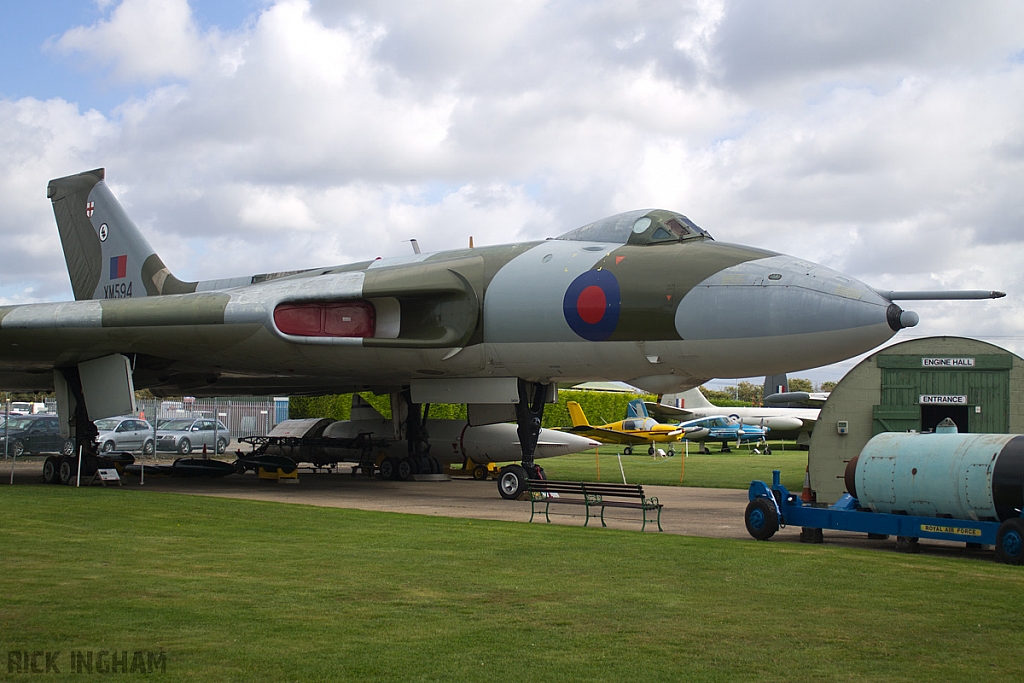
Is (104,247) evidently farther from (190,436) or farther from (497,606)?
(497,606)

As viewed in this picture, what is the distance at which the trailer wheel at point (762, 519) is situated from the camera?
396 inches

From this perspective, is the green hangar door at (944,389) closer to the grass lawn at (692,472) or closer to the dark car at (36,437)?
the grass lawn at (692,472)

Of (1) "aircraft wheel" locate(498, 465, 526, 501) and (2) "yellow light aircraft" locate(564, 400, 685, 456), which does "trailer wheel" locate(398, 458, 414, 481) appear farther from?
(2) "yellow light aircraft" locate(564, 400, 685, 456)

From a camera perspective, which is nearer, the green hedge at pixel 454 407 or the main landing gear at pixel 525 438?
the main landing gear at pixel 525 438

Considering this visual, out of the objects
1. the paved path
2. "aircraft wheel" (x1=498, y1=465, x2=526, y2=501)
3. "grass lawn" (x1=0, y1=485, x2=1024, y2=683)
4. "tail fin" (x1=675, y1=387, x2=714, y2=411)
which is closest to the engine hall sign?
the paved path

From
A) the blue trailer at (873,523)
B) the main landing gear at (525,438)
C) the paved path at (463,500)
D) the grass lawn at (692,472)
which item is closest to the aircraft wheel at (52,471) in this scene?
the paved path at (463,500)

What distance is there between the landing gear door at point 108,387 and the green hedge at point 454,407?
1221 cm

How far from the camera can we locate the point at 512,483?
15.0 meters

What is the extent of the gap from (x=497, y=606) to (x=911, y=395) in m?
7.75

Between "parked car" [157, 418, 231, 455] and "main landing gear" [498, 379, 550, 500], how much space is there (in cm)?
2058

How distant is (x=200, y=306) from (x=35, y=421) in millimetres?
19720

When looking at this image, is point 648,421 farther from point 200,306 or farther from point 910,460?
point 910,460

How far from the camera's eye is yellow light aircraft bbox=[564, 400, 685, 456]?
37.7 m

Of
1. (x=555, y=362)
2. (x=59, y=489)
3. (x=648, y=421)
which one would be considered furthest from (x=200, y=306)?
(x=648, y=421)
